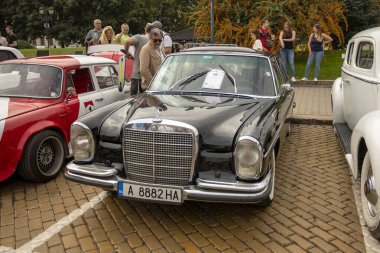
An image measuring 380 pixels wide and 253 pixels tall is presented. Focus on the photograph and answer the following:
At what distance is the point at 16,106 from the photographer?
4402 millimetres

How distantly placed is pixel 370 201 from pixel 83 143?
2908mm

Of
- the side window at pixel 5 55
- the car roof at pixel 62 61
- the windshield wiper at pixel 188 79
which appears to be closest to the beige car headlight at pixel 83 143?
the windshield wiper at pixel 188 79

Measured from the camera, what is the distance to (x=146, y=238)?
131 inches

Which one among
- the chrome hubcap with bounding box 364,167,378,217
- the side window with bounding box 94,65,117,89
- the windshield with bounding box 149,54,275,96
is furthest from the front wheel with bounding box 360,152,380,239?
the side window with bounding box 94,65,117,89

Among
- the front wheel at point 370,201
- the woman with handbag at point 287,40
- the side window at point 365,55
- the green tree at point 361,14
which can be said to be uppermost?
the green tree at point 361,14

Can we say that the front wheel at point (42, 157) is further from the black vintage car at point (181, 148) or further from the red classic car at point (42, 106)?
the black vintage car at point (181, 148)

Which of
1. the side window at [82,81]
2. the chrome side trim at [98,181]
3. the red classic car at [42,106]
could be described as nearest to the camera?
the chrome side trim at [98,181]

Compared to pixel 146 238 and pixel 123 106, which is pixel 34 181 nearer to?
A: pixel 123 106

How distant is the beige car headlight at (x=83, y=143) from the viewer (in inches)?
141

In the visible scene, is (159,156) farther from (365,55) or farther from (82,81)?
(365,55)

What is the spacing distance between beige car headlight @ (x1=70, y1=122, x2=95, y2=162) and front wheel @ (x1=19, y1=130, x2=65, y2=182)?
39.1 inches

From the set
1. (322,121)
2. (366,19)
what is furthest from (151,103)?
(366,19)

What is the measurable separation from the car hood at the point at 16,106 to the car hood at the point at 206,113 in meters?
1.35

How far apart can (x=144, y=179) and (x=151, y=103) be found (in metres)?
0.93
